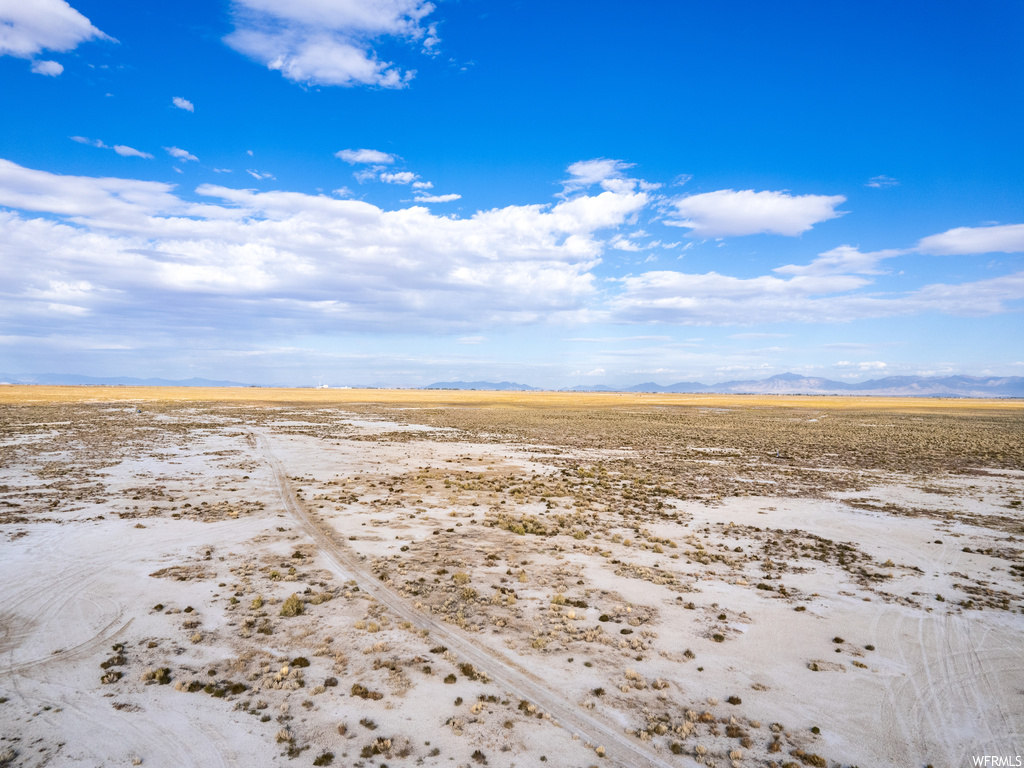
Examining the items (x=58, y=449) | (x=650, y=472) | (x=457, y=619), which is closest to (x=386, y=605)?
(x=457, y=619)

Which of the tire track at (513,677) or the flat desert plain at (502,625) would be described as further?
the flat desert plain at (502,625)

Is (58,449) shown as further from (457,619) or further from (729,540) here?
(729,540)

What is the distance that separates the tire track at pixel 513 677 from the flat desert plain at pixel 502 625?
41 millimetres

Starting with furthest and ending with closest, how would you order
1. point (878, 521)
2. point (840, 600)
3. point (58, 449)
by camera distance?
point (58, 449)
point (878, 521)
point (840, 600)

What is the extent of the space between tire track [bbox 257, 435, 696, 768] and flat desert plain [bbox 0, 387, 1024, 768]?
41mm

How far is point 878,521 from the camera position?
1723 centimetres

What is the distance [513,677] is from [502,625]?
5.69 feet

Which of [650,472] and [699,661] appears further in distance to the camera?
[650,472]

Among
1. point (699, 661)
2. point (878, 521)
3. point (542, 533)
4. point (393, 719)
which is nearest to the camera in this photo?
point (393, 719)

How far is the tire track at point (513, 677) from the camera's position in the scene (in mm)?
6254

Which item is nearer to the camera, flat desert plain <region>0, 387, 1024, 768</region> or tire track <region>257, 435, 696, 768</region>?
tire track <region>257, 435, 696, 768</region>

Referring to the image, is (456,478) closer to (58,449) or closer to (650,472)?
(650,472)

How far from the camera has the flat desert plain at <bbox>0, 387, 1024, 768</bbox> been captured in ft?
21.3

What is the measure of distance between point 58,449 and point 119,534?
72.6 ft
